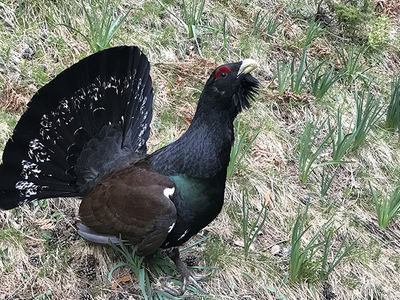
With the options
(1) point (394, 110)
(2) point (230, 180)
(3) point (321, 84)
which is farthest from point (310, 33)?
(2) point (230, 180)

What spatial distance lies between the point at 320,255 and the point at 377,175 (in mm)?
1137

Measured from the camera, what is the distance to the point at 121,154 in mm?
3367

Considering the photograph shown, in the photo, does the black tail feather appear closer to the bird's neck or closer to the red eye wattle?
the bird's neck

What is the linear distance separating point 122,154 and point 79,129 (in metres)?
0.32

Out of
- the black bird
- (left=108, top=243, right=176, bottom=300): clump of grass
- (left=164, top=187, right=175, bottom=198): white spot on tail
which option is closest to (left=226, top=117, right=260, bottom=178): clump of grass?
the black bird

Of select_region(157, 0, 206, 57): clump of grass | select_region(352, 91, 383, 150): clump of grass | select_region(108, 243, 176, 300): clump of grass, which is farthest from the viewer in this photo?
select_region(157, 0, 206, 57): clump of grass

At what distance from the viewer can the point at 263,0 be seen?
586cm

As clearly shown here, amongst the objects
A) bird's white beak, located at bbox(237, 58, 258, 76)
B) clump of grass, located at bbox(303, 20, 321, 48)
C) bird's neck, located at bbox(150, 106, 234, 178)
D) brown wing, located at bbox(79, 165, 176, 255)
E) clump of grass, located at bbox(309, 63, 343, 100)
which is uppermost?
clump of grass, located at bbox(303, 20, 321, 48)

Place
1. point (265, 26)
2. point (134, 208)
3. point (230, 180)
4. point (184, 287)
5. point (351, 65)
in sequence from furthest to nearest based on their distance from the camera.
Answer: point (265, 26) < point (351, 65) < point (230, 180) < point (184, 287) < point (134, 208)

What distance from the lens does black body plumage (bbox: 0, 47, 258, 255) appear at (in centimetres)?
284

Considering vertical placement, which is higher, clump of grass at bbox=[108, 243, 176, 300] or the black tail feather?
the black tail feather

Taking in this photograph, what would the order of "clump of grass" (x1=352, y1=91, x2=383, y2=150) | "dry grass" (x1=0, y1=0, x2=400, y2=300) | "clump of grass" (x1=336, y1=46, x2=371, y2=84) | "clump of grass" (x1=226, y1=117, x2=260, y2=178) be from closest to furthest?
"dry grass" (x1=0, y1=0, x2=400, y2=300)
"clump of grass" (x1=226, y1=117, x2=260, y2=178)
"clump of grass" (x1=352, y1=91, x2=383, y2=150)
"clump of grass" (x1=336, y1=46, x2=371, y2=84)

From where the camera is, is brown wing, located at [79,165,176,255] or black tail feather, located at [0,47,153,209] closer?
brown wing, located at [79,165,176,255]

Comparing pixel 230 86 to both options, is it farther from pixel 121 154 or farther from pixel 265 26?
pixel 265 26
